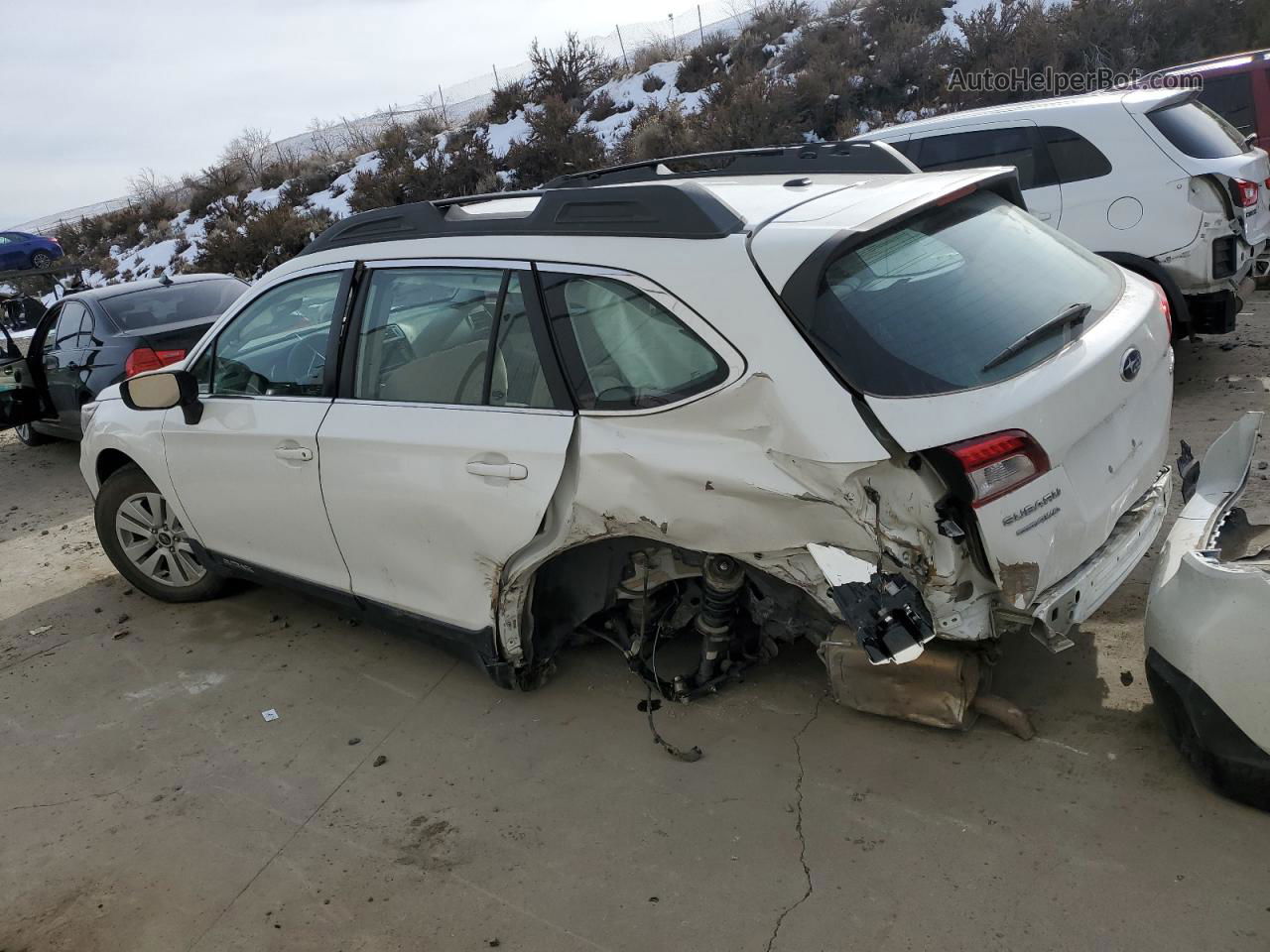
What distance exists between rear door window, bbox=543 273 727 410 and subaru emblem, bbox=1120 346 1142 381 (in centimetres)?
120

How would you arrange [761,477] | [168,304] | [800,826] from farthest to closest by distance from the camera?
[168,304] < [800,826] < [761,477]

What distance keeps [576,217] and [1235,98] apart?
8497 mm

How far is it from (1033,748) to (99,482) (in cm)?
462

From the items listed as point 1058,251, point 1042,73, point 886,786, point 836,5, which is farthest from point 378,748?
point 836,5

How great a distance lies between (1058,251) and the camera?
3369 mm

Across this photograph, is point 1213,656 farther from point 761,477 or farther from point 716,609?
point 716,609

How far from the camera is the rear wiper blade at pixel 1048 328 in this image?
2.78 m

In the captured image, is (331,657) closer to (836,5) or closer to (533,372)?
(533,372)

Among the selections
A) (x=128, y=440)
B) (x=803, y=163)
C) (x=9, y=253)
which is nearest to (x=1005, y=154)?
(x=803, y=163)

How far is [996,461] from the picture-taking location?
2611mm

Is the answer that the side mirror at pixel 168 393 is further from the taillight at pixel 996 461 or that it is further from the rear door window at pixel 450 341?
the taillight at pixel 996 461

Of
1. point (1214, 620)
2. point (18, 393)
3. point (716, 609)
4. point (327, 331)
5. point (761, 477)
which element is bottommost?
point (716, 609)

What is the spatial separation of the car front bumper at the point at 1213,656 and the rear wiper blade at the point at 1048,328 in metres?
0.73

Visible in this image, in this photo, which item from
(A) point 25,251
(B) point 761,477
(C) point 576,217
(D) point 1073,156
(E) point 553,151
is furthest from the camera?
(A) point 25,251
